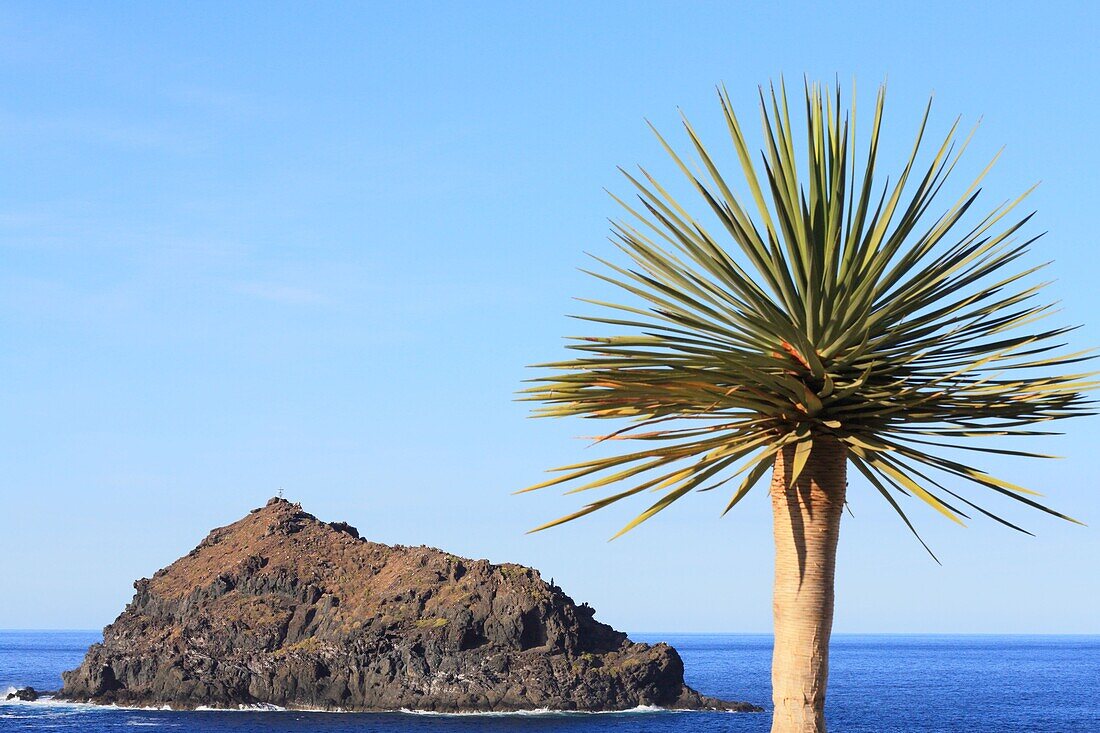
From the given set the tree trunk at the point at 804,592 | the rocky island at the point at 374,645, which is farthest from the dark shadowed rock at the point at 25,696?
the tree trunk at the point at 804,592

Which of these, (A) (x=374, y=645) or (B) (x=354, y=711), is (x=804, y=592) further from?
(A) (x=374, y=645)

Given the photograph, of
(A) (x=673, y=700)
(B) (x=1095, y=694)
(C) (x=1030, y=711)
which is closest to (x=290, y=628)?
(A) (x=673, y=700)

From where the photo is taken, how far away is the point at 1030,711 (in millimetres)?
109812

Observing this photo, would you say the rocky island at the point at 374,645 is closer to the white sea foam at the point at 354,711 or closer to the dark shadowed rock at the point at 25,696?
the white sea foam at the point at 354,711

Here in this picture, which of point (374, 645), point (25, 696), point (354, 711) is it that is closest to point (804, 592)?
point (354, 711)

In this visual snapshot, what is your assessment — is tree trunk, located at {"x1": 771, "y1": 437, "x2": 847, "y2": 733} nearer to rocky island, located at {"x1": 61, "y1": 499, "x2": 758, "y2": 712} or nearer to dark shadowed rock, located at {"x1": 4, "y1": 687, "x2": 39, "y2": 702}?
rocky island, located at {"x1": 61, "y1": 499, "x2": 758, "y2": 712}

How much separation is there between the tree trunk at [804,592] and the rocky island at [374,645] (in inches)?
3629

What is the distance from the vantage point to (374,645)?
334 ft

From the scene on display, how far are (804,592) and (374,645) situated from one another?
9766cm

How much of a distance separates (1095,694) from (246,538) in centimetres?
8895

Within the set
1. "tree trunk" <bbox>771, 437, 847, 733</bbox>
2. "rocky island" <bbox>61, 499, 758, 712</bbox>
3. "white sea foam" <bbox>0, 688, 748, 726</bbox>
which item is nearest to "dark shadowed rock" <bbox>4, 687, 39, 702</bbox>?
"white sea foam" <bbox>0, 688, 748, 726</bbox>

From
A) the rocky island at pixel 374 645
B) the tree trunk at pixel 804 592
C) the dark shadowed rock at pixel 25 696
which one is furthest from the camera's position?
the dark shadowed rock at pixel 25 696

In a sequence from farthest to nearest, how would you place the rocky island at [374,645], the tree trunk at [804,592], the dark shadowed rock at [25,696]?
the dark shadowed rock at [25,696]
the rocky island at [374,645]
the tree trunk at [804,592]

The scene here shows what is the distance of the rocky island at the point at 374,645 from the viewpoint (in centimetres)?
9875
